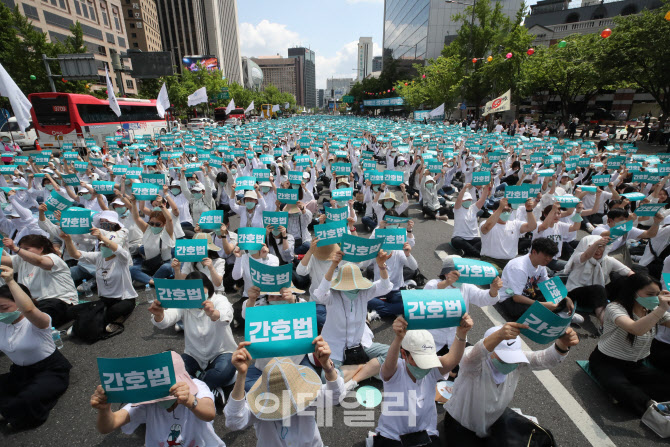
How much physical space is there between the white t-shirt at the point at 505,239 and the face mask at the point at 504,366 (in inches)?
158

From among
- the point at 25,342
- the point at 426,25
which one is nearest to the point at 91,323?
the point at 25,342

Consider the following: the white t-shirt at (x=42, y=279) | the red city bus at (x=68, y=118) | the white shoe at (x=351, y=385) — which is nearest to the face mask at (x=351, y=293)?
the white shoe at (x=351, y=385)

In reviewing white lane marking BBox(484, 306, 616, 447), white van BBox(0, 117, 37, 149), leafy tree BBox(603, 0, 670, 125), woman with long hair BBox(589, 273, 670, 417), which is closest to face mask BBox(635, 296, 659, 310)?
woman with long hair BBox(589, 273, 670, 417)

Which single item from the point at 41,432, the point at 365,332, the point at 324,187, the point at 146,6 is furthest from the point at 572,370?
the point at 146,6

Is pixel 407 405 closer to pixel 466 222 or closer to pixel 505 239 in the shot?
pixel 505 239

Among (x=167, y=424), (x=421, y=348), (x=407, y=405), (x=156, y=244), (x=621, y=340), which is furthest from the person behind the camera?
(x=156, y=244)

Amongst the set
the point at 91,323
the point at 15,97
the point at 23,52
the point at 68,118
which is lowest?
the point at 91,323

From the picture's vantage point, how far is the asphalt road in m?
3.30

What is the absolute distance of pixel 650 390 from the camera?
3.55 meters

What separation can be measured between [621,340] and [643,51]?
25.9 m

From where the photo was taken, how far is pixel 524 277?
453cm

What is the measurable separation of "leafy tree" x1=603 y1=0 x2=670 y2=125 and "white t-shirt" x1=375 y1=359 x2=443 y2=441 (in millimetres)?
25730

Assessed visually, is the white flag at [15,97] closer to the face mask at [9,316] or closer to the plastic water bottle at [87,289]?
the plastic water bottle at [87,289]

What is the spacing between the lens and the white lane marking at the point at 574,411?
326cm
